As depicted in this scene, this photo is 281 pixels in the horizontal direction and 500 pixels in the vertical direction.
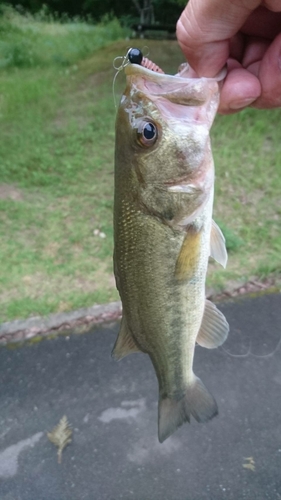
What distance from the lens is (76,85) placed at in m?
8.23

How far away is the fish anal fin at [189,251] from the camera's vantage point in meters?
1.61

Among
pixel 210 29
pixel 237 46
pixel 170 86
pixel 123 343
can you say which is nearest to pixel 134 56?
pixel 170 86

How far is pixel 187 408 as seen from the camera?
1.97 m

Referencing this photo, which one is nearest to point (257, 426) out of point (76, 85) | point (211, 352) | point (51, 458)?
point (211, 352)

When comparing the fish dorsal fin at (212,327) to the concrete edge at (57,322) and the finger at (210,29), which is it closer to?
the finger at (210,29)

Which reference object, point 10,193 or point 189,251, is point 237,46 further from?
point 10,193

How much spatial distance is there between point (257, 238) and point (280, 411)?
1892 mm

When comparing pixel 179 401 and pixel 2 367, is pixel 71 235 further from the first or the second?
pixel 179 401

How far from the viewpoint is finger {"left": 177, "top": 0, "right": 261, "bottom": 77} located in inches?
62.7

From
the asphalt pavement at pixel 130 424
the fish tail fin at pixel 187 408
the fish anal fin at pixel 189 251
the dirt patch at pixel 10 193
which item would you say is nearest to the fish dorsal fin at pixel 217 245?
the fish anal fin at pixel 189 251

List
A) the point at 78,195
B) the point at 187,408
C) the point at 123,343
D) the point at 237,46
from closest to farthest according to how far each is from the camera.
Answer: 1. the point at 123,343
2. the point at 187,408
3. the point at 237,46
4. the point at 78,195

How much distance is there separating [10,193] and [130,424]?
130 inches

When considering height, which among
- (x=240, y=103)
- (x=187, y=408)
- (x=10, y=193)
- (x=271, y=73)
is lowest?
(x=10, y=193)

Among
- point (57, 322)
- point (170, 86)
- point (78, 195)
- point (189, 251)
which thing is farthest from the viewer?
point (78, 195)
